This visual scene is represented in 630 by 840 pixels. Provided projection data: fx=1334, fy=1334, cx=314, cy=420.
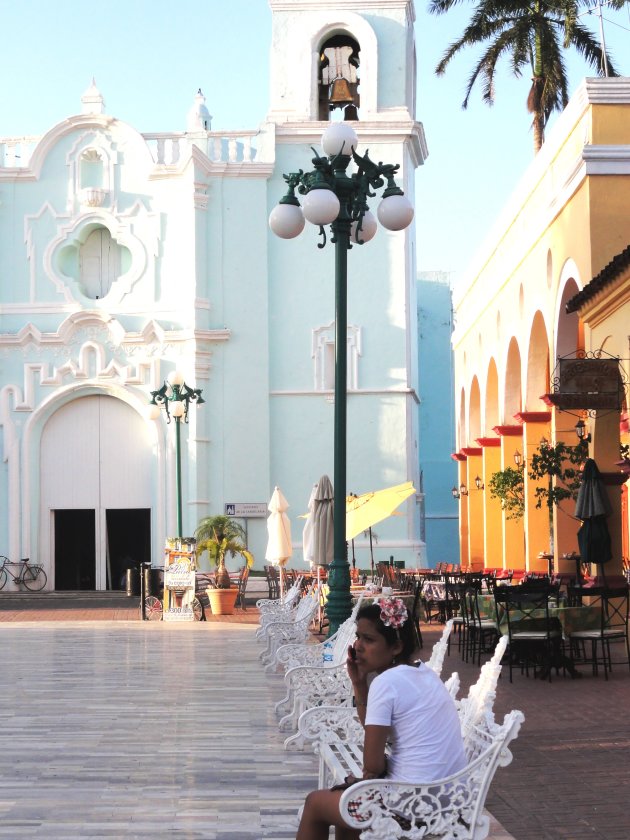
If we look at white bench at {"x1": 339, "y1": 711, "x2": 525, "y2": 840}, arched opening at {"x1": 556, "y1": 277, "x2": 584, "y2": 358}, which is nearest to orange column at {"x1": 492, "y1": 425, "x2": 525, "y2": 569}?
arched opening at {"x1": 556, "y1": 277, "x2": 584, "y2": 358}

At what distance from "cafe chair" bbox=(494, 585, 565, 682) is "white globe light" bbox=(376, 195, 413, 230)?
13.7 ft

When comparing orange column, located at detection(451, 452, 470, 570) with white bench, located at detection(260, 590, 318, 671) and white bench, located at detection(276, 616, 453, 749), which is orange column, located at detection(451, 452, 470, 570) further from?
white bench, located at detection(276, 616, 453, 749)

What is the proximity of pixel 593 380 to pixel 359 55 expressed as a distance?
878 inches

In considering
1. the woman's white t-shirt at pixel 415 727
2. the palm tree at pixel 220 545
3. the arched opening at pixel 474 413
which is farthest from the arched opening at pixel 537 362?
the woman's white t-shirt at pixel 415 727

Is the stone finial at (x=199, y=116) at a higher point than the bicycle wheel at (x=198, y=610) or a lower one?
higher

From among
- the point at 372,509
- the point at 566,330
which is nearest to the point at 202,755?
the point at 372,509

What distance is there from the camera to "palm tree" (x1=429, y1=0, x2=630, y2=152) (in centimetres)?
3706

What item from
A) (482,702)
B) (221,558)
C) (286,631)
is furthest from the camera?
(221,558)

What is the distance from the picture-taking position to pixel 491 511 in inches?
1246

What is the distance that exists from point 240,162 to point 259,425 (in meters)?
7.37

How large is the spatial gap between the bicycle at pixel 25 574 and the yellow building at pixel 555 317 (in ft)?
38.2

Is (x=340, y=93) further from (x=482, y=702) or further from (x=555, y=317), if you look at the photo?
(x=482, y=702)

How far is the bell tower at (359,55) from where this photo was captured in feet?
120

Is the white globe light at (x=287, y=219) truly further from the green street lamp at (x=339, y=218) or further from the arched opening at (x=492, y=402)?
the arched opening at (x=492, y=402)
